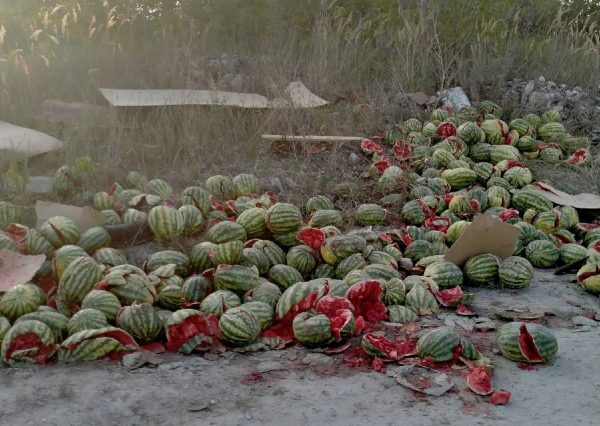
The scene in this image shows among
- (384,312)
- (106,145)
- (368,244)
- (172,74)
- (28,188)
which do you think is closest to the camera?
(384,312)

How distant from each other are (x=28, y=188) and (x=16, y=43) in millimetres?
3096

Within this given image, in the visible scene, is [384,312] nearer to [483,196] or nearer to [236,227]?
[236,227]

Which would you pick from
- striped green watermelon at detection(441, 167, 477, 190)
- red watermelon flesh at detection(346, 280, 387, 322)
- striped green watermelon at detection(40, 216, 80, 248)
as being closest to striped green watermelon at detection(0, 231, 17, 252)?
striped green watermelon at detection(40, 216, 80, 248)

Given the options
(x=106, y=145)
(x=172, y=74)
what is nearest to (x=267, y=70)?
(x=172, y=74)

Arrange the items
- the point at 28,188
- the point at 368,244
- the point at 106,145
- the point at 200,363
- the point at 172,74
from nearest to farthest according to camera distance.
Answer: the point at 200,363 → the point at 368,244 → the point at 28,188 → the point at 106,145 → the point at 172,74

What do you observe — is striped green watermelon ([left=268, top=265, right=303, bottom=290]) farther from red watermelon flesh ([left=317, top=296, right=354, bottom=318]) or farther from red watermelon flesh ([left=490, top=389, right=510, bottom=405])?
red watermelon flesh ([left=490, top=389, right=510, bottom=405])

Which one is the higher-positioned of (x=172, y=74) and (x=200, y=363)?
(x=172, y=74)

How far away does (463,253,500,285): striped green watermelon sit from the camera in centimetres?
376

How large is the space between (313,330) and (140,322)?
730mm

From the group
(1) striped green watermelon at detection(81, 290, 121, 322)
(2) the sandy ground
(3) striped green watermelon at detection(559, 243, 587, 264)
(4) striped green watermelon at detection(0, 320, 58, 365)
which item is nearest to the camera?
(2) the sandy ground

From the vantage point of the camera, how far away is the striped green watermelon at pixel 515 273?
3.75 metres

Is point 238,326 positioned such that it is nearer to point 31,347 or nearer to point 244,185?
point 31,347

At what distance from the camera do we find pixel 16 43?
6.95 metres

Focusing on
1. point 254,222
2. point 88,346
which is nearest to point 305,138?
point 254,222
